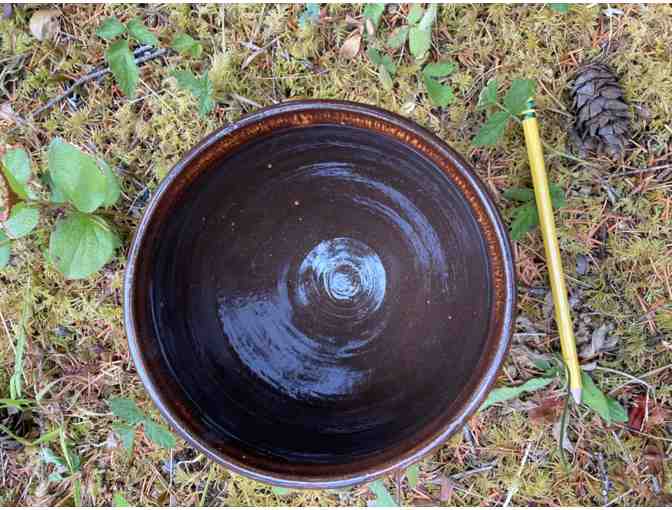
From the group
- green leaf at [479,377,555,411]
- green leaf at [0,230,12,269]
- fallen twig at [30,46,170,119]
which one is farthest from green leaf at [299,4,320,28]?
green leaf at [479,377,555,411]

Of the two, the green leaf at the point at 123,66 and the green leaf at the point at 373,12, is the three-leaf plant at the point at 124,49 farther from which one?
the green leaf at the point at 373,12

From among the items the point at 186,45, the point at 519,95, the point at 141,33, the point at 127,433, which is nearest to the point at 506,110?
the point at 519,95

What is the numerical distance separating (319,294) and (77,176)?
62 centimetres

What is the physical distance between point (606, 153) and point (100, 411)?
4.78 ft

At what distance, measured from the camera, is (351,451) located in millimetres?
1198

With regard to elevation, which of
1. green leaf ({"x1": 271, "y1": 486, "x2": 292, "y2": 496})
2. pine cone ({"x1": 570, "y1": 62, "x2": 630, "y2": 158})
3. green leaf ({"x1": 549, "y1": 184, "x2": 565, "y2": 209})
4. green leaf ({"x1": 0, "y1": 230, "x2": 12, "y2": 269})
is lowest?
green leaf ({"x1": 271, "y1": 486, "x2": 292, "y2": 496})

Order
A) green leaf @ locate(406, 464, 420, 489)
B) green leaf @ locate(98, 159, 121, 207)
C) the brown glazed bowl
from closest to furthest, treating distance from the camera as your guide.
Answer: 1. the brown glazed bowl
2. green leaf @ locate(98, 159, 121, 207)
3. green leaf @ locate(406, 464, 420, 489)

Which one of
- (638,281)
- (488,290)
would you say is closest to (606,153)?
(638,281)

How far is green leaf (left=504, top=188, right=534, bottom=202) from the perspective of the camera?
1396mm

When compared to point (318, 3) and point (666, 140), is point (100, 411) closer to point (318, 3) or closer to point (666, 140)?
point (318, 3)

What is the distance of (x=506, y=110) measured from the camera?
4.48 feet

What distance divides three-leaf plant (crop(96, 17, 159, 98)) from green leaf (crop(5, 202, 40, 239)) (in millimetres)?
366

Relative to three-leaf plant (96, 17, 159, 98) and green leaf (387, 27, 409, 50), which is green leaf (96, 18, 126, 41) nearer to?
three-leaf plant (96, 17, 159, 98)

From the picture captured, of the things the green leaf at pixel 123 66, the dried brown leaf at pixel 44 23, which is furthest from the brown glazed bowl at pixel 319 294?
the dried brown leaf at pixel 44 23
